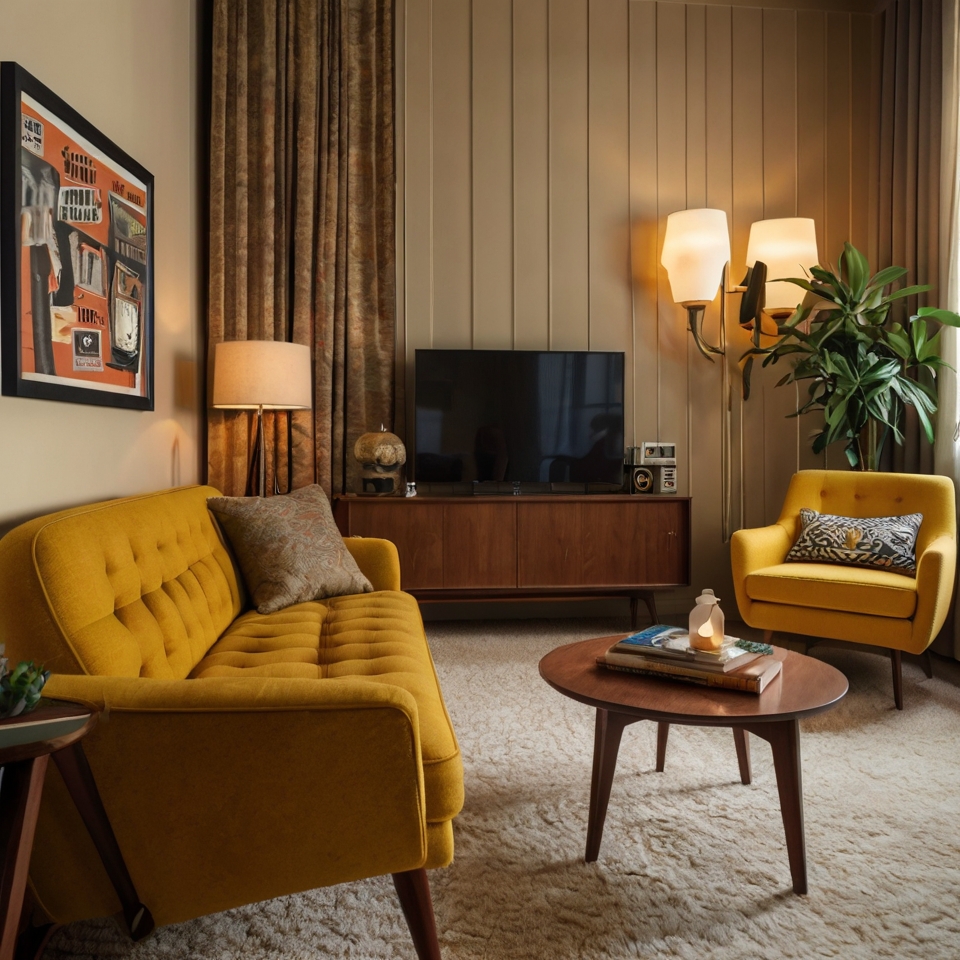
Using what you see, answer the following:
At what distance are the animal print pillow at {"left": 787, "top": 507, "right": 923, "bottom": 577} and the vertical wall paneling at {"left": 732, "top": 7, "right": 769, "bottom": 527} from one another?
3.10 ft

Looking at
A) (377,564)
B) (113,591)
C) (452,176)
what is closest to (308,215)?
(452,176)

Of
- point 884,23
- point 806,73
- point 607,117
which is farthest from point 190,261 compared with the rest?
point 884,23

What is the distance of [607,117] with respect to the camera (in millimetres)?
4031

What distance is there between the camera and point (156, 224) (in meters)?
2.91

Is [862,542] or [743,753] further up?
[862,542]

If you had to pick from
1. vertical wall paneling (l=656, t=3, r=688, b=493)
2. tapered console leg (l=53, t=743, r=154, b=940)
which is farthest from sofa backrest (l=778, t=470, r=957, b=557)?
tapered console leg (l=53, t=743, r=154, b=940)

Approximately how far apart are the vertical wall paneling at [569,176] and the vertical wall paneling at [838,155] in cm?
131

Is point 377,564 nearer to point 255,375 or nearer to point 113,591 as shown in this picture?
point 255,375

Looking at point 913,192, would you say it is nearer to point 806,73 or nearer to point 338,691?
point 806,73

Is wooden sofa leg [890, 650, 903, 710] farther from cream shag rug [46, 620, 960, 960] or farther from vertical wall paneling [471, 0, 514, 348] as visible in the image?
vertical wall paneling [471, 0, 514, 348]

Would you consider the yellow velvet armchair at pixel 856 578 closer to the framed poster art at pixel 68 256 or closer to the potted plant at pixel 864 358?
the potted plant at pixel 864 358

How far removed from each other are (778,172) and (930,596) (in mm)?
2518

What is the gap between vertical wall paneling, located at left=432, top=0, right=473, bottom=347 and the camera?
3.90 m

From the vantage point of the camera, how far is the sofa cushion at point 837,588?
2.69m
